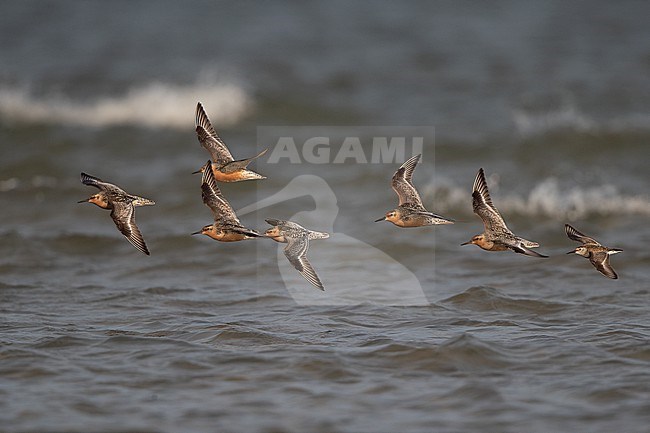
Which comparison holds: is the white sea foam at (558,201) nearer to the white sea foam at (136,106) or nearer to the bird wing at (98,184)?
the white sea foam at (136,106)

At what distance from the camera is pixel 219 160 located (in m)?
9.16

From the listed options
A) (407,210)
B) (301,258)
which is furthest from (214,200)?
(407,210)

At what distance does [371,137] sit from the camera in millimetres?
16984

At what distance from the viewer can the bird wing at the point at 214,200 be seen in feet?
28.5

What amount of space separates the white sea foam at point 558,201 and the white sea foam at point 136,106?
17.6 ft

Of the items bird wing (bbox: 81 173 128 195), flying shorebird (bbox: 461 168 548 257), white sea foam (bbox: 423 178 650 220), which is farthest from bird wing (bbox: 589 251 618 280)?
white sea foam (bbox: 423 178 650 220)

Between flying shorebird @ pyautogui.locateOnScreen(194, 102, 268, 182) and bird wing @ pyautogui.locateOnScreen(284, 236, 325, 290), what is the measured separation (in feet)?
2.24

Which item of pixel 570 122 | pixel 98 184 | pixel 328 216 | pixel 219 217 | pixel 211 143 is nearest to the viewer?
pixel 219 217

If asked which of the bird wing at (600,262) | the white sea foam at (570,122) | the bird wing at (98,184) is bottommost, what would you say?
the bird wing at (600,262)

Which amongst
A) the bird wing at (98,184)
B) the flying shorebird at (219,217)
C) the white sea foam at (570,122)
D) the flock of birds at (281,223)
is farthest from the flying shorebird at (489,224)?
the white sea foam at (570,122)

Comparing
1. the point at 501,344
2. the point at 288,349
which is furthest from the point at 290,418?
the point at 501,344

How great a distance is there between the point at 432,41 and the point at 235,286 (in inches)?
449

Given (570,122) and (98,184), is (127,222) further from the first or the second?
(570,122)

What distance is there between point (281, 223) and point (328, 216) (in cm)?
446
